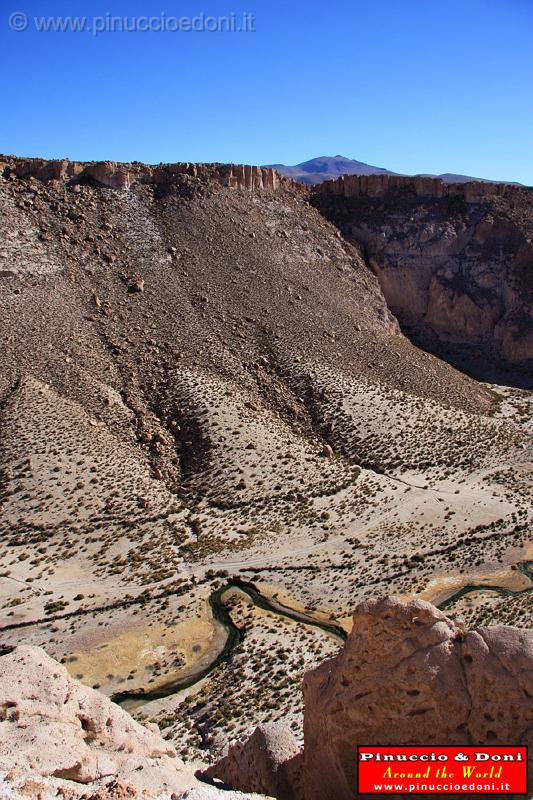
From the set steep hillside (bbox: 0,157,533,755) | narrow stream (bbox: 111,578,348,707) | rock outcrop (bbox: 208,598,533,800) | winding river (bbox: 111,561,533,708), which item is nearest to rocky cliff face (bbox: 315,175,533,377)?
steep hillside (bbox: 0,157,533,755)

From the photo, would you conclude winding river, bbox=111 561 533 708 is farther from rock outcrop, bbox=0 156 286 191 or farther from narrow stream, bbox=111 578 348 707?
rock outcrop, bbox=0 156 286 191

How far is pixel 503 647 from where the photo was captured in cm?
1372

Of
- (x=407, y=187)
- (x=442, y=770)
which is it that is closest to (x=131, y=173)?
(x=407, y=187)

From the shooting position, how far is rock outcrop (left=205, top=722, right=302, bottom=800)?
15781 mm

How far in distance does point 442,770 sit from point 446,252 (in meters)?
67.3

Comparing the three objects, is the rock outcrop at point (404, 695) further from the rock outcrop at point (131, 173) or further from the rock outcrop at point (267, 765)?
the rock outcrop at point (131, 173)

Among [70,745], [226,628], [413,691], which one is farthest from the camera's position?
[226,628]

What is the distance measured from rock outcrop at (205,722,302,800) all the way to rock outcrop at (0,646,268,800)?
5.08 feet

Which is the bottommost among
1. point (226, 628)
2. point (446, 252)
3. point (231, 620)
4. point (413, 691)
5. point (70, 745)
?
point (226, 628)

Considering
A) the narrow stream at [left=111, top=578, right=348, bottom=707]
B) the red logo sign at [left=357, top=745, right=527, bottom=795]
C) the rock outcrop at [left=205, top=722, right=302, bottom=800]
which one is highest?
the red logo sign at [left=357, top=745, right=527, bottom=795]

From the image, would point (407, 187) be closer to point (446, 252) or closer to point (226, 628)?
point (446, 252)

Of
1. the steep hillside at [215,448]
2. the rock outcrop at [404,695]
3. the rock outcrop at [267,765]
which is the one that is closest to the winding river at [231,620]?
the steep hillside at [215,448]

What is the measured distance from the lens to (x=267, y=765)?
1611 centimetres

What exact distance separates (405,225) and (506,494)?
40749 millimetres
